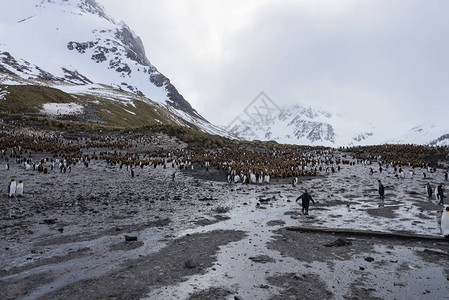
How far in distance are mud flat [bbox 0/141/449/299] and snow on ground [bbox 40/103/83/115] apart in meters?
61.4

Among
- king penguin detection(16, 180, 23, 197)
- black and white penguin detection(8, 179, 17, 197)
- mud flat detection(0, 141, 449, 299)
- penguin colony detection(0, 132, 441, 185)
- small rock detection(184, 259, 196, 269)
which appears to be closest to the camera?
mud flat detection(0, 141, 449, 299)

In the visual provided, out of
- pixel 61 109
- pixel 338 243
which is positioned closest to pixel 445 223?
pixel 338 243

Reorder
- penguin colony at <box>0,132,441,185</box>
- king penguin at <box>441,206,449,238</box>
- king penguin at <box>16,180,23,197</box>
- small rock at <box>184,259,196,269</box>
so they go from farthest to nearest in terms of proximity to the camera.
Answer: penguin colony at <box>0,132,441,185</box> → king penguin at <box>16,180,23,197</box> → king penguin at <box>441,206,449,238</box> → small rock at <box>184,259,196,269</box>

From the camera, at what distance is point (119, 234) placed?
10109 mm

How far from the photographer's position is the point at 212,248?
356 inches

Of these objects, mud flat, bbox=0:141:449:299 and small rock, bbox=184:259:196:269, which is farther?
small rock, bbox=184:259:196:269

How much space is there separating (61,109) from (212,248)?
7803 centimetres

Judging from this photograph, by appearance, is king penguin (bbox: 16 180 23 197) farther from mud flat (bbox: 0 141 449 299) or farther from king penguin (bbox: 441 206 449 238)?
king penguin (bbox: 441 206 449 238)

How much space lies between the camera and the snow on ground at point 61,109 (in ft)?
227

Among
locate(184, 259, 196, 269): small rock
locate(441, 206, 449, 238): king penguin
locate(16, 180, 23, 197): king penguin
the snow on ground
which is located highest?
the snow on ground

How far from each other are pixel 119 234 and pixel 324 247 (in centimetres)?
716

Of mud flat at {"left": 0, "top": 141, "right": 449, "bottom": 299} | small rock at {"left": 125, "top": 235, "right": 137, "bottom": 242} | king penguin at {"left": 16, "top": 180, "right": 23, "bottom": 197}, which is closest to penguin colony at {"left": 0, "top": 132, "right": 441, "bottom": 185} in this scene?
king penguin at {"left": 16, "top": 180, "right": 23, "bottom": 197}

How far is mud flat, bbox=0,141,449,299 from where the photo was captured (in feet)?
20.4

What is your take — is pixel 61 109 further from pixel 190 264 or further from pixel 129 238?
pixel 190 264
